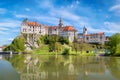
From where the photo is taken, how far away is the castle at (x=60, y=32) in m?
116

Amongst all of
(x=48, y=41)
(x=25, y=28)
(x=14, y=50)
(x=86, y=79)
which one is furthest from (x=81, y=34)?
A: (x=86, y=79)

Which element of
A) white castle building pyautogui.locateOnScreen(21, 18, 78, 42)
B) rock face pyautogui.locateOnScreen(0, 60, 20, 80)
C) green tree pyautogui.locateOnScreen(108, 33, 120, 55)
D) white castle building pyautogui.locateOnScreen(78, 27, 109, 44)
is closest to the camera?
rock face pyautogui.locateOnScreen(0, 60, 20, 80)

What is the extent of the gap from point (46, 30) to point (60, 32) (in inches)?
366

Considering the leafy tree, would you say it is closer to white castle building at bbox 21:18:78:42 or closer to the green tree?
white castle building at bbox 21:18:78:42

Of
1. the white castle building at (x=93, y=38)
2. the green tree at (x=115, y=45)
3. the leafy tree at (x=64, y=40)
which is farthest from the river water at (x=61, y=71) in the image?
the white castle building at (x=93, y=38)

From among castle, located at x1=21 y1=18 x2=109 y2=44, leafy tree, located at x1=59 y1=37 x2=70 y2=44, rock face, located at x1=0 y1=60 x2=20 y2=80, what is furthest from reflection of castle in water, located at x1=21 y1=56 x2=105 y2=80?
castle, located at x1=21 y1=18 x2=109 y2=44

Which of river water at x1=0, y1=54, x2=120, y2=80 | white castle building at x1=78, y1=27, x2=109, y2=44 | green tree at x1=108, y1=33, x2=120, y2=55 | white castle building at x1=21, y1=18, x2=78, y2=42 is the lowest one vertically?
river water at x1=0, y1=54, x2=120, y2=80

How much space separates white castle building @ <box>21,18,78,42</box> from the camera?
115375 mm

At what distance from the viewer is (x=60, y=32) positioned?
123 meters

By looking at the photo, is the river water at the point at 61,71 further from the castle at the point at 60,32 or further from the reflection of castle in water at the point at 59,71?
the castle at the point at 60,32

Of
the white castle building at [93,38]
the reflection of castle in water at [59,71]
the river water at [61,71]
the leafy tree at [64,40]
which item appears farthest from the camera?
the white castle building at [93,38]

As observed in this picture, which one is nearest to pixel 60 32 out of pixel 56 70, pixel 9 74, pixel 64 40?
pixel 64 40

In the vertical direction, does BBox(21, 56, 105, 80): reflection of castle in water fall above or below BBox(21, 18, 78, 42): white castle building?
below

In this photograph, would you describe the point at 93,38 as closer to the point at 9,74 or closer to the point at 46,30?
the point at 46,30
